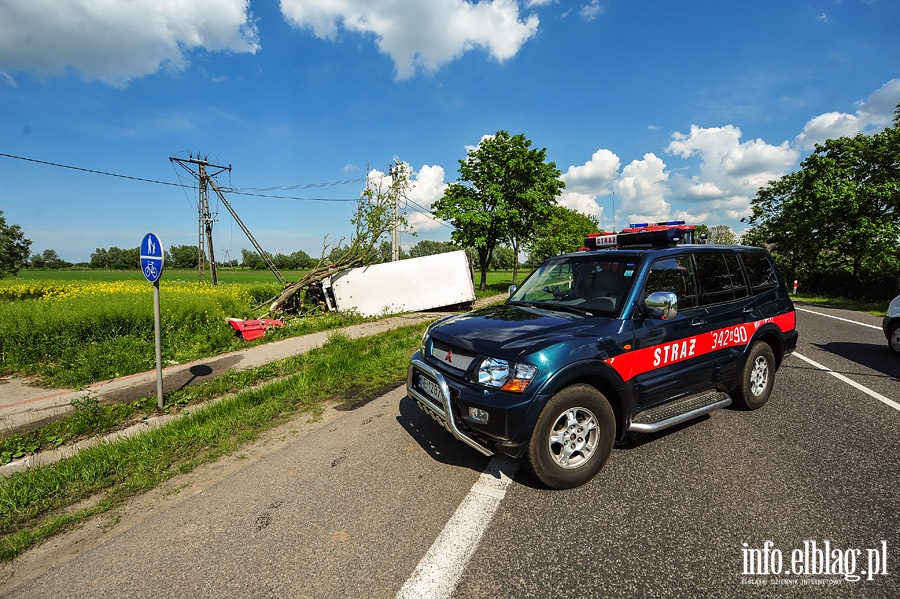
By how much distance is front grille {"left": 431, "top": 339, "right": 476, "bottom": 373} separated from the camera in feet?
10.3

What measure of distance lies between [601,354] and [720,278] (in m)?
2.17

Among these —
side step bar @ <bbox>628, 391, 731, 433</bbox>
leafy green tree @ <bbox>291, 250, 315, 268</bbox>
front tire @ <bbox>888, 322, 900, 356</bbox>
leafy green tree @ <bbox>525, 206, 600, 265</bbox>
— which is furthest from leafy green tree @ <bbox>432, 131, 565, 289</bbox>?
leafy green tree @ <bbox>291, 250, 315, 268</bbox>

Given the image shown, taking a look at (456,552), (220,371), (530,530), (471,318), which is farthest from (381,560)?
(220,371)

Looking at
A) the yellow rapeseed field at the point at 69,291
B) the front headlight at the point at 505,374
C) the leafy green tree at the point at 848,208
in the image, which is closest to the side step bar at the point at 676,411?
the front headlight at the point at 505,374

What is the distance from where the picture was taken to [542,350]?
2840 millimetres

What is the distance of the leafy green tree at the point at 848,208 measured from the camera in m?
22.0

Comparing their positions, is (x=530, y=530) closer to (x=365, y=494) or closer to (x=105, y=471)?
(x=365, y=494)

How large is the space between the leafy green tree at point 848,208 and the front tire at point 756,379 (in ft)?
84.6

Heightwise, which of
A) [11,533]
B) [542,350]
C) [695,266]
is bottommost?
[11,533]

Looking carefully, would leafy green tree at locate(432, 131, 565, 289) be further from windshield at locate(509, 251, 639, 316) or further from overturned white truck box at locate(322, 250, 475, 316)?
windshield at locate(509, 251, 639, 316)

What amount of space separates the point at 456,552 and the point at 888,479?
3396 millimetres

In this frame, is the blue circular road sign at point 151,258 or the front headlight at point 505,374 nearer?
the front headlight at point 505,374

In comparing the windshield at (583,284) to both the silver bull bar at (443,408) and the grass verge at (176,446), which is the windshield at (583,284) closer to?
the silver bull bar at (443,408)

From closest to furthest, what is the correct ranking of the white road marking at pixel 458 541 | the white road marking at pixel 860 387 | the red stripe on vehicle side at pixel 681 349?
the white road marking at pixel 458 541, the red stripe on vehicle side at pixel 681 349, the white road marking at pixel 860 387
